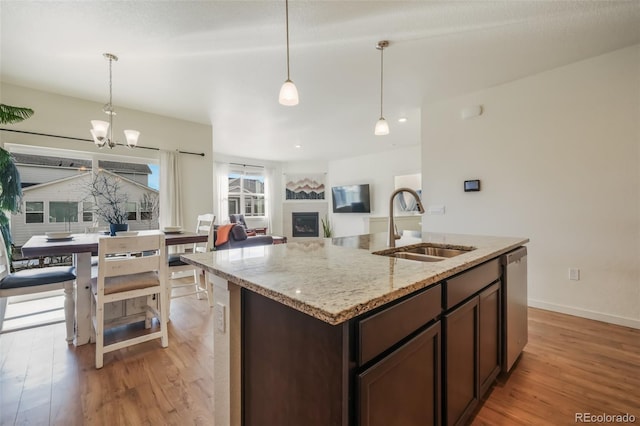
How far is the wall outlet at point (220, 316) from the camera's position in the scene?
1.14 m

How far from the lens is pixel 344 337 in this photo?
2.36 feet

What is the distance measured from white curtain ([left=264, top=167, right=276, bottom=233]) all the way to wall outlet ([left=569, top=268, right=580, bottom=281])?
253 inches

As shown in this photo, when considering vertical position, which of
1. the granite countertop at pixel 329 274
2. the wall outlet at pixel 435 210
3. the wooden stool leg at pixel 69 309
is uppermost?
the wall outlet at pixel 435 210

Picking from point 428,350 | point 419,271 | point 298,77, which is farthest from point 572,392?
point 298,77

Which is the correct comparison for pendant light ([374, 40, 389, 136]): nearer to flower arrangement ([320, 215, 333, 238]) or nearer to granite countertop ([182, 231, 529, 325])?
granite countertop ([182, 231, 529, 325])

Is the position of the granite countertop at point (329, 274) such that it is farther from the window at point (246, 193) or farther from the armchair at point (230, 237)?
the window at point (246, 193)

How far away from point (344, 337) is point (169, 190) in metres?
4.24

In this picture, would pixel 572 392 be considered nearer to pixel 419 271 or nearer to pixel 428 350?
pixel 428 350

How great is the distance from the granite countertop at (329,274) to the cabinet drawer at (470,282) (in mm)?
58

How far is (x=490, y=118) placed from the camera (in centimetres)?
318

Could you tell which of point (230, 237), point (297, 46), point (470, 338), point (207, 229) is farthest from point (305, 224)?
point (470, 338)

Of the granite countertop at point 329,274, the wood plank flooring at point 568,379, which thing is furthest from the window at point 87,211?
the wood plank flooring at point 568,379

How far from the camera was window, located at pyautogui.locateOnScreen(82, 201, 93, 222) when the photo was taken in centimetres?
366

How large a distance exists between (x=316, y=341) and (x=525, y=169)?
3243 mm
